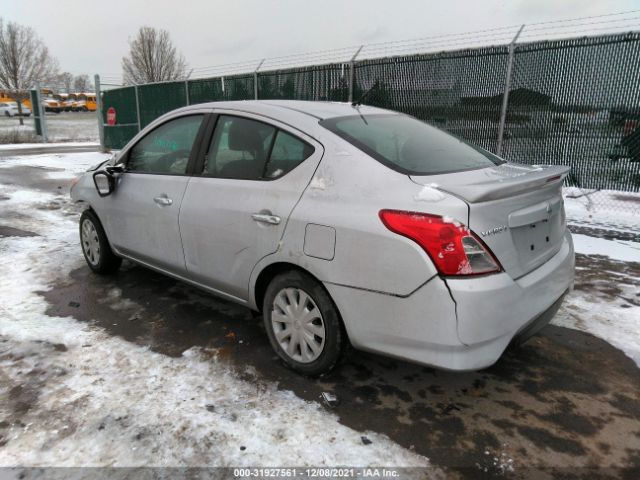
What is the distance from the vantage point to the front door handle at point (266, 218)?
9.15ft

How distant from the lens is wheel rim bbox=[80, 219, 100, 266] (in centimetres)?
455

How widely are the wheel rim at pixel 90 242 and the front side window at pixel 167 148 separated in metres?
0.89

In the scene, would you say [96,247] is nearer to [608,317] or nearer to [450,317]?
[450,317]

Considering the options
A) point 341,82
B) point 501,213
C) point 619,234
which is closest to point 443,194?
point 501,213

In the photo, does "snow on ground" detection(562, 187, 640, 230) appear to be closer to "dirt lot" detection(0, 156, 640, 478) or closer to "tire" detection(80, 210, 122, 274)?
"dirt lot" detection(0, 156, 640, 478)

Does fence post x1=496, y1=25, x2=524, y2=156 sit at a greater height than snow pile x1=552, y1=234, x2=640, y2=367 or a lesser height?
greater

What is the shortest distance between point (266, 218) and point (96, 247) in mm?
2533

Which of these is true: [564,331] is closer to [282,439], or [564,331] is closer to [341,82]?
[282,439]

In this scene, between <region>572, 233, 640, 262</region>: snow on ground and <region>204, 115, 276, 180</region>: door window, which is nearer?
<region>204, 115, 276, 180</region>: door window

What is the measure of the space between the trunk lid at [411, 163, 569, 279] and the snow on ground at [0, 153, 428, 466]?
111cm

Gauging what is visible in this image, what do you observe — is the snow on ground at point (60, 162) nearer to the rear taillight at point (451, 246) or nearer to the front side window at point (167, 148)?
the front side window at point (167, 148)

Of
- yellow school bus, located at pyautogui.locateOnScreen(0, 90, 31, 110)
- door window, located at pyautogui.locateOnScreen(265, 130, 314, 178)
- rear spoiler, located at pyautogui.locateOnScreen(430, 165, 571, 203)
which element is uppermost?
yellow school bus, located at pyautogui.locateOnScreen(0, 90, 31, 110)

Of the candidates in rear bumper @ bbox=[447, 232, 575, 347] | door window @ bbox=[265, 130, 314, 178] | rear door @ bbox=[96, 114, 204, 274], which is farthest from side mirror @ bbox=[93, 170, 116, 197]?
rear bumper @ bbox=[447, 232, 575, 347]

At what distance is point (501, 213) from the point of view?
233 cm
